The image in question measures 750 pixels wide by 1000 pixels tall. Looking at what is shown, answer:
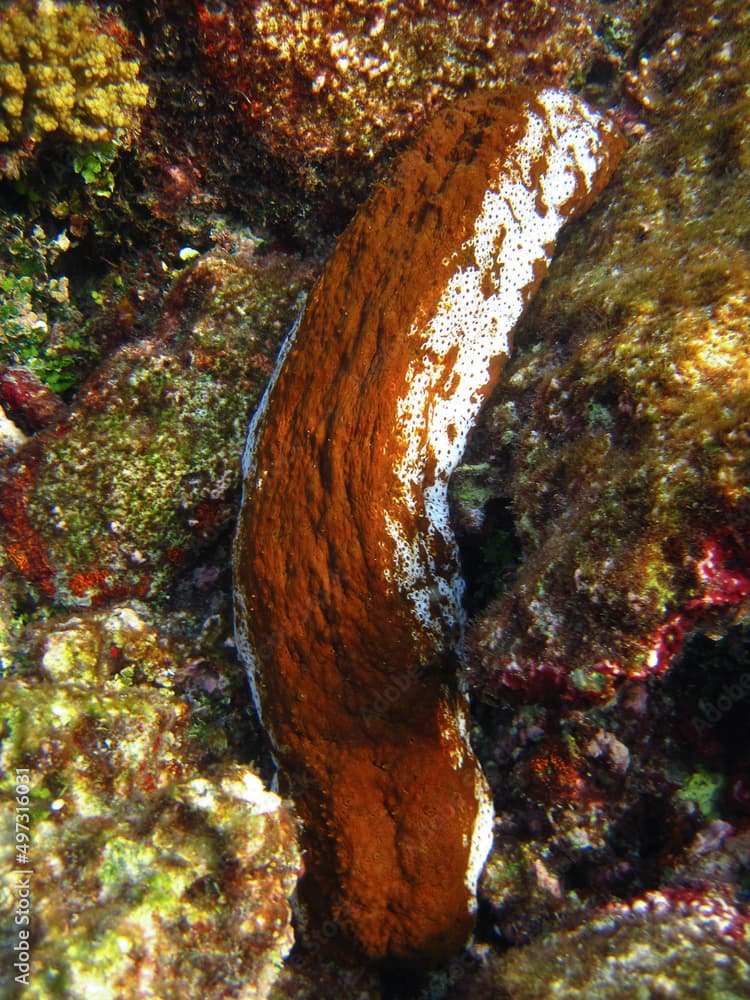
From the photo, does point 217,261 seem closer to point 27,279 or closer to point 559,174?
point 27,279

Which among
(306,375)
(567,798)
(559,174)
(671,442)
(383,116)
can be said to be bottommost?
(567,798)

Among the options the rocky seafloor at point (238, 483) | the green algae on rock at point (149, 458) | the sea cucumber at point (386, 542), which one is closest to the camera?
the rocky seafloor at point (238, 483)

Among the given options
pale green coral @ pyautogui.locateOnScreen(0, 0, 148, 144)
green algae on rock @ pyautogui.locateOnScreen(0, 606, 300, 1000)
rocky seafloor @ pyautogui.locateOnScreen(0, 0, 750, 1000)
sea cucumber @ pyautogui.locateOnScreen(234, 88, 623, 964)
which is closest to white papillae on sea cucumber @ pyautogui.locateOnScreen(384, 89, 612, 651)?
sea cucumber @ pyautogui.locateOnScreen(234, 88, 623, 964)

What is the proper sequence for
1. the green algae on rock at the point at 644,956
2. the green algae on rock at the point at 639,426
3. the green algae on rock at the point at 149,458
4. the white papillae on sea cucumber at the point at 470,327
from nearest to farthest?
the green algae on rock at the point at 644,956
the green algae on rock at the point at 639,426
the white papillae on sea cucumber at the point at 470,327
the green algae on rock at the point at 149,458

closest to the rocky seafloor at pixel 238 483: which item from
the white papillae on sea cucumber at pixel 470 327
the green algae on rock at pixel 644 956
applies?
the green algae on rock at pixel 644 956

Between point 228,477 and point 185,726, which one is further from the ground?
point 228,477

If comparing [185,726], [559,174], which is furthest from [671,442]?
[185,726]

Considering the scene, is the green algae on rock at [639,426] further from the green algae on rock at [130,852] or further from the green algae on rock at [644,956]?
the green algae on rock at [130,852]
